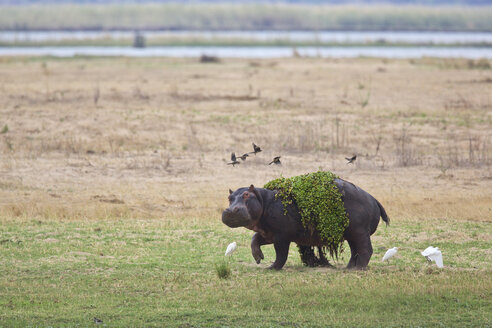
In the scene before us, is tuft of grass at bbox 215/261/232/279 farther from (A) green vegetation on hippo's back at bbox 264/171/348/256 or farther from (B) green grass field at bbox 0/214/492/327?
(A) green vegetation on hippo's back at bbox 264/171/348/256

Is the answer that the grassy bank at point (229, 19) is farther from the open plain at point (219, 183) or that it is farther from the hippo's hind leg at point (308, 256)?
the hippo's hind leg at point (308, 256)

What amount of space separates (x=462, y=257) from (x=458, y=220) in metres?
3.43

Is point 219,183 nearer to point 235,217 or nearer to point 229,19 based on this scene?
point 235,217

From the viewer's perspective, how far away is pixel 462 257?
1286 cm

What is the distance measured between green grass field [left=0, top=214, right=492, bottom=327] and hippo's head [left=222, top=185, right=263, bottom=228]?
2.67 ft

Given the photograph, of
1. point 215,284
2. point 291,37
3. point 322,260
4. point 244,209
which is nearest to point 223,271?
point 215,284

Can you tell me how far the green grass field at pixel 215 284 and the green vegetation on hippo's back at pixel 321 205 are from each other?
0.63m

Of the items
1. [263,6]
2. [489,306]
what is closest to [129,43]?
[263,6]

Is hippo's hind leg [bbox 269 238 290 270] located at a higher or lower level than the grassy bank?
lower

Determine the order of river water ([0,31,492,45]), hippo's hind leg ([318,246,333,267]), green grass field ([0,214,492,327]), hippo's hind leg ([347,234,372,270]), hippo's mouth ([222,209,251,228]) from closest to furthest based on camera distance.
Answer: green grass field ([0,214,492,327]) < hippo's mouth ([222,209,251,228]) < hippo's hind leg ([347,234,372,270]) < hippo's hind leg ([318,246,333,267]) < river water ([0,31,492,45])

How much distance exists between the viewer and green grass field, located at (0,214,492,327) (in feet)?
31.3

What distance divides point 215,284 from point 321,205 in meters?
1.90

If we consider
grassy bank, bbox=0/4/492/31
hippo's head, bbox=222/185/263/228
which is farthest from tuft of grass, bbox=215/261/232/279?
grassy bank, bbox=0/4/492/31

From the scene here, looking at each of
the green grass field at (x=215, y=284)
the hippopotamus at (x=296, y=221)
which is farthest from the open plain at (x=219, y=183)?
the hippopotamus at (x=296, y=221)
